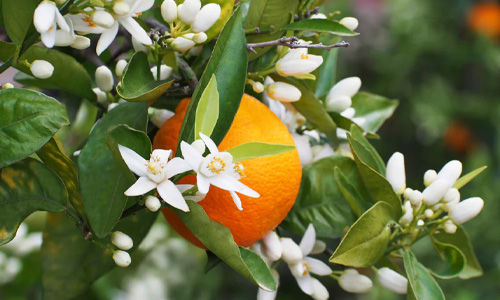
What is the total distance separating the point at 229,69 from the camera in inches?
16.8

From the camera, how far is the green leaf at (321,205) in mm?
538

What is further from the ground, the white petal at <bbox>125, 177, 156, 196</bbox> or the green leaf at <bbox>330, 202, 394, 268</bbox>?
the white petal at <bbox>125, 177, 156, 196</bbox>

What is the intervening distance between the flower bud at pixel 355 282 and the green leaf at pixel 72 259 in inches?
7.2

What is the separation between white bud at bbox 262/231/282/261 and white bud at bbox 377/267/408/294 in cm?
10

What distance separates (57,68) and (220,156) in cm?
18

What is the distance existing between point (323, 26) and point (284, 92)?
0.21ft

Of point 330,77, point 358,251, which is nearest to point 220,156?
point 358,251

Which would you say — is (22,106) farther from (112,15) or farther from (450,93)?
(450,93)

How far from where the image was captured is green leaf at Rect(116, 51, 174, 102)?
1.31 feet

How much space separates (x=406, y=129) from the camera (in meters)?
2.13

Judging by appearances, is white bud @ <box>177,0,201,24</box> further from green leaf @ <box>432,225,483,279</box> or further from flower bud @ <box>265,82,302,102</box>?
green leaf @ <box>432,225,483,279</box>

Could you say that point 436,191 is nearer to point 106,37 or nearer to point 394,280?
point 394,280

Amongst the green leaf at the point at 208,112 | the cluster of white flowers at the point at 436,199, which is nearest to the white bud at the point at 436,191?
the cluster of white flowers at the point at 436,199

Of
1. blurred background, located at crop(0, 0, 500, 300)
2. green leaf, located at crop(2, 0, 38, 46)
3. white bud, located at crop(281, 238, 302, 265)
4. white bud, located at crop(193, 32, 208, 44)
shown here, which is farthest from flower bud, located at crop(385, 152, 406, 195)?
blurred background, located at crop(0, 0, 500, 300)
